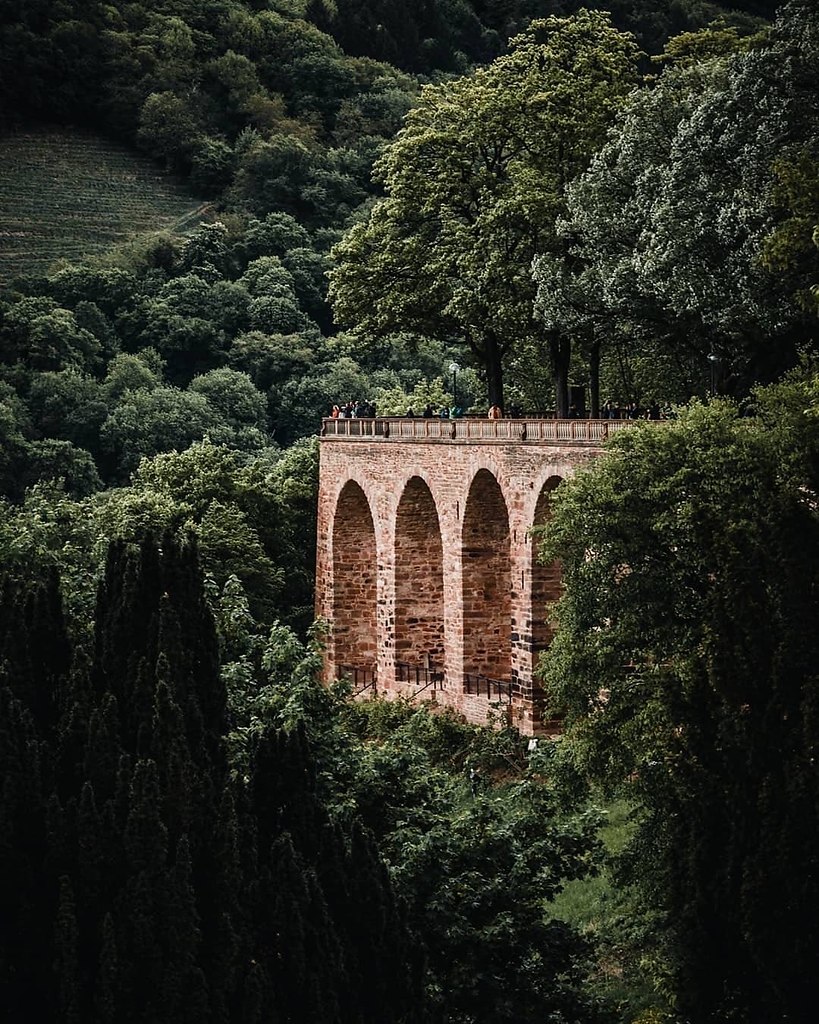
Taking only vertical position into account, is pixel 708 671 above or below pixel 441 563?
below

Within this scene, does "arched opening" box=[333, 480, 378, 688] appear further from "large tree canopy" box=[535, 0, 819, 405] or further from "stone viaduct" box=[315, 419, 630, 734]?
"large tree canopy" box=[535, 0, 819, 405]

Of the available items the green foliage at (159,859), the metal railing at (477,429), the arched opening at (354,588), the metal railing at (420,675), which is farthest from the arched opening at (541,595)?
the green foliage at (159,859)

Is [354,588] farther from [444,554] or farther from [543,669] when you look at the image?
[543,669]

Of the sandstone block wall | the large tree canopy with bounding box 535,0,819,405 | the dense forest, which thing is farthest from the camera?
the sandstone block wall

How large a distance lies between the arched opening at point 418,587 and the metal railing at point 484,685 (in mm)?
4111

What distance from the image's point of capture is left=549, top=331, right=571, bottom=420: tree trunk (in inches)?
2206

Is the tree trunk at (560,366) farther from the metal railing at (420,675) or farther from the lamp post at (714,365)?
the lamp post at (714,365)

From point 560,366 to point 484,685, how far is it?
355 inches

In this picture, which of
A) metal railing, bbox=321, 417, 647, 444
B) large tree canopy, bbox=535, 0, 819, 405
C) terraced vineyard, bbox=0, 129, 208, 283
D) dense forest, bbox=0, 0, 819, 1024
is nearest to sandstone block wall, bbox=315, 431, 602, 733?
metal railing, bbox=321, 417, 647, 444

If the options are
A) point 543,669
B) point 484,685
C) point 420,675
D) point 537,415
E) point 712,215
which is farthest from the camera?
point 537,415

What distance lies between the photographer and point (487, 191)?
56656mm

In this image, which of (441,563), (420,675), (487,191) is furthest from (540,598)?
(487,191)

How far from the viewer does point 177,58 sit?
123438 mm

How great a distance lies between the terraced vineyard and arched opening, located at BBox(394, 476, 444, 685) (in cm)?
5492
